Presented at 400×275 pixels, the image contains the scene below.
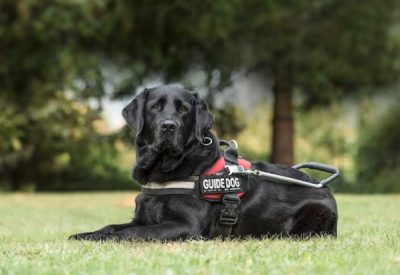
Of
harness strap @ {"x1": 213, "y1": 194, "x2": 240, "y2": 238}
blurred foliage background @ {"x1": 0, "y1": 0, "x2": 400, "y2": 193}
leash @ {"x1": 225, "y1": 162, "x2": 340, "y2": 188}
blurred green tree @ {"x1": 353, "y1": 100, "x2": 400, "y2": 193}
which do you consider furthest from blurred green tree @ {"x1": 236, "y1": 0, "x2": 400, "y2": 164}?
harness strap @ {"x1": 213, "y1": 194, "x2": 240, "y2": 238}

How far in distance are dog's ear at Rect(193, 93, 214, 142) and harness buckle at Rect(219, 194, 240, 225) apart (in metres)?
0.50

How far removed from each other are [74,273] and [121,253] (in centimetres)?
69

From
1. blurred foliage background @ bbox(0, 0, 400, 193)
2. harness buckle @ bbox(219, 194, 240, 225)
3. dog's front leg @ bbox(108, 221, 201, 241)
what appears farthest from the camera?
blurred foliage background @ bbox(0, 0, 400, 193)

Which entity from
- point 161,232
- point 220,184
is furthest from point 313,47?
point 161,232

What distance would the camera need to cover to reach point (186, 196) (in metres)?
5.28

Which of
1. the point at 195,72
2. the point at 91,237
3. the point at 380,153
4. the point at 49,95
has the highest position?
the point at 195,72

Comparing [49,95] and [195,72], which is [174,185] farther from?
[49,95]

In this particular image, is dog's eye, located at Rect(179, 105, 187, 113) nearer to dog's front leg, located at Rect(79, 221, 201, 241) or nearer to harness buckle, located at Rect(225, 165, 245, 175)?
harness buckle, located at Rect(225, 165, 245, 175)

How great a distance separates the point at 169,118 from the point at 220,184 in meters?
0.65

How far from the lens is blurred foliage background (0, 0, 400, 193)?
1719 cm

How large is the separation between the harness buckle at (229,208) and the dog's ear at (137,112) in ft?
2.80

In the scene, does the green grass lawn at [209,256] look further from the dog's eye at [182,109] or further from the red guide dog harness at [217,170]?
the dog's eye at [182,109]

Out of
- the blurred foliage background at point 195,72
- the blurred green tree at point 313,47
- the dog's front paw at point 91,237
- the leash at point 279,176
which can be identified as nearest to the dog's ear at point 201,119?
the leash at point 279,176

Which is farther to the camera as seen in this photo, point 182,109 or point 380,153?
point 380,153
